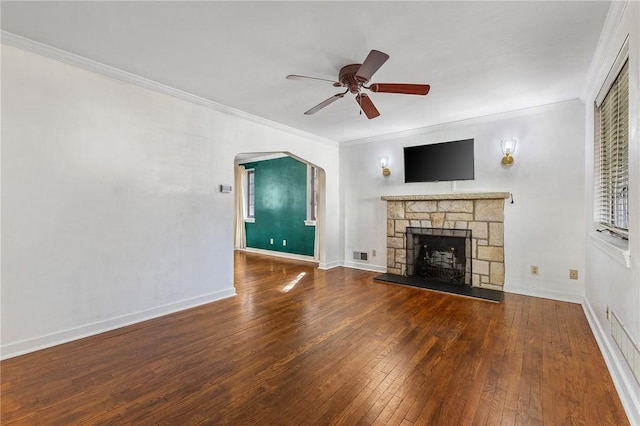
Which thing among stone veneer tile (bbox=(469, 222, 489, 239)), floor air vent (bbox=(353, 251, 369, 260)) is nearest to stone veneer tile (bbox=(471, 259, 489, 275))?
stone veneer tile (bbox=(469, 222, 489, 239))

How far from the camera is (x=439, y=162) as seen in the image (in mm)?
4730

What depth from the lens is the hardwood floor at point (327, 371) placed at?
1761 mm

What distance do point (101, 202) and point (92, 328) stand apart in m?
1.19

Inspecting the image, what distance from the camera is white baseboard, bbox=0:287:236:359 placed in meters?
2.42

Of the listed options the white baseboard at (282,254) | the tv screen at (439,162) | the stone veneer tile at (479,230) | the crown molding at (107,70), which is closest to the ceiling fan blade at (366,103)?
the crown molding at (107,70)

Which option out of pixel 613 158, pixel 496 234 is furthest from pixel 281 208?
pixel 613 158

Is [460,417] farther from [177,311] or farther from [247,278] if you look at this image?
[247,278]

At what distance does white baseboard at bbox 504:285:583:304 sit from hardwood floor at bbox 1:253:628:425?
304 mm

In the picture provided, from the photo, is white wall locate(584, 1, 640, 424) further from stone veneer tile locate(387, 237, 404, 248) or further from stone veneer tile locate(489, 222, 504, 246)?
stone veneer tile locate(387, 237, 404, 248)

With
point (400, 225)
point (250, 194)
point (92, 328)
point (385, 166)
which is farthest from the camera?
point (250, 194)

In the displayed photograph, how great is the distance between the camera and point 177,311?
3434mm

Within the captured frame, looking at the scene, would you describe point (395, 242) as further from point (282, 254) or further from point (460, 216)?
point (282, 254)

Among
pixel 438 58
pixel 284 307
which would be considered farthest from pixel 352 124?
pixel 284 307

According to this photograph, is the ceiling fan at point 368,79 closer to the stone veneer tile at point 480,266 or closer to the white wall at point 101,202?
the white wall at point 101,202
